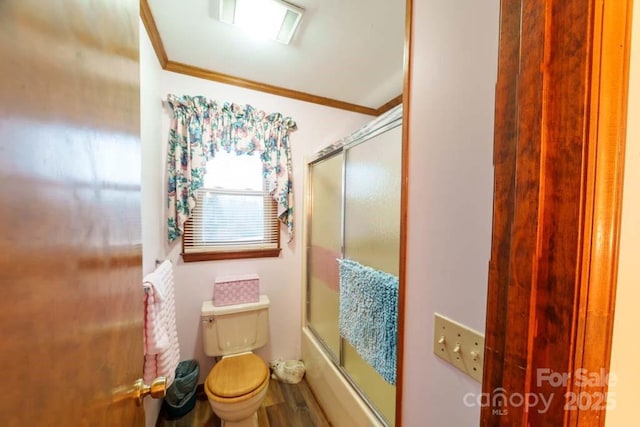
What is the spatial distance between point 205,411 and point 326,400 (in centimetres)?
88

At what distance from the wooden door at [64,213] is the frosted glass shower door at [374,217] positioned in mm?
977

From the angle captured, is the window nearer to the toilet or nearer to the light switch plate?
the toilet

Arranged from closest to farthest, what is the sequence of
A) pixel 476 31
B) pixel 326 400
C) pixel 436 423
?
pixel 476 31 < pixel 436 423 < pixel 326 400

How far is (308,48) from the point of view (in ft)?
5.09

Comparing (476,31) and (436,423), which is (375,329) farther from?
(476,31)

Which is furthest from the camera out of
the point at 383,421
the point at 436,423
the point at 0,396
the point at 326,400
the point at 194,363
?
the point at 194,363

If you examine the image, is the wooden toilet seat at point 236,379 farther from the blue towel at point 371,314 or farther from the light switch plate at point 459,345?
the light switch plate at point 459,345

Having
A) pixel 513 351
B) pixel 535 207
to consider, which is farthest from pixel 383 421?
pixel 535 207

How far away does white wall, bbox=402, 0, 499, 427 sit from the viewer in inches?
21.9

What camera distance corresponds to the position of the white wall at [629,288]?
0.35 metres

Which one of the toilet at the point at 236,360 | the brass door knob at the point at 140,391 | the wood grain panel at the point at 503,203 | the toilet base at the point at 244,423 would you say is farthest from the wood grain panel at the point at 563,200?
the toilet base at the point at 244,423

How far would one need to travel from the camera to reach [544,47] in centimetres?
37

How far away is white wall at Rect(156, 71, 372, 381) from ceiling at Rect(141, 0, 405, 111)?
0.12 m

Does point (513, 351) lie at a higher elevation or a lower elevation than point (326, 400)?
higher
